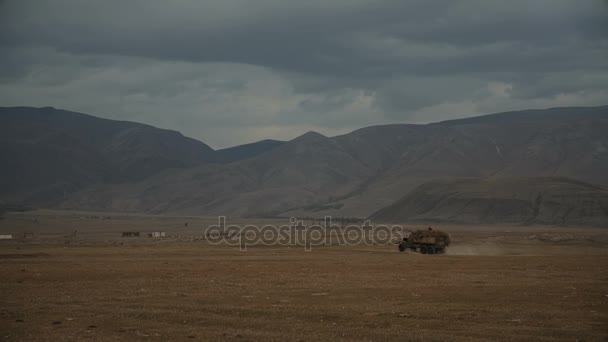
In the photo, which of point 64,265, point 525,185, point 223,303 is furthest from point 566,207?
point 223,303

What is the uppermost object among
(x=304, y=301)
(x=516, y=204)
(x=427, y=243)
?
(x=516, y=204)

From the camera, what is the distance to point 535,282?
36906 mm

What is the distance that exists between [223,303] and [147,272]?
15.8 m

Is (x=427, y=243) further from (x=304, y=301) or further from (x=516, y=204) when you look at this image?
(x=516, y=204)

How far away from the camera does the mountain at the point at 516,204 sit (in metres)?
162

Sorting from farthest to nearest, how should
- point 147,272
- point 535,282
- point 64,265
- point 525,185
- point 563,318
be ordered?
point 525,185
point 64,265
point 147,272
point 535,282
point 563,318

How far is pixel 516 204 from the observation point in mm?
177500

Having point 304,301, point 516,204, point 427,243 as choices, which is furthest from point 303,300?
point 516,204

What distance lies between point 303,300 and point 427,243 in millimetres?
39414

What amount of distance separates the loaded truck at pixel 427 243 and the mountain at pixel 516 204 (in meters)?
93.2

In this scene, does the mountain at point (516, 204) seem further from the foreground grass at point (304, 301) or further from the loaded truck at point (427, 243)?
the foreground grass at point (304, 301)

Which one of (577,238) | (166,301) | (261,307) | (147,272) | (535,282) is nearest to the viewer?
(261,307)

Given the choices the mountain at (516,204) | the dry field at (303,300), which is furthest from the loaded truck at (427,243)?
the mountain at (516,204)

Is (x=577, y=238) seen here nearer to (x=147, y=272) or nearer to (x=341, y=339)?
(x=147, y=272)
